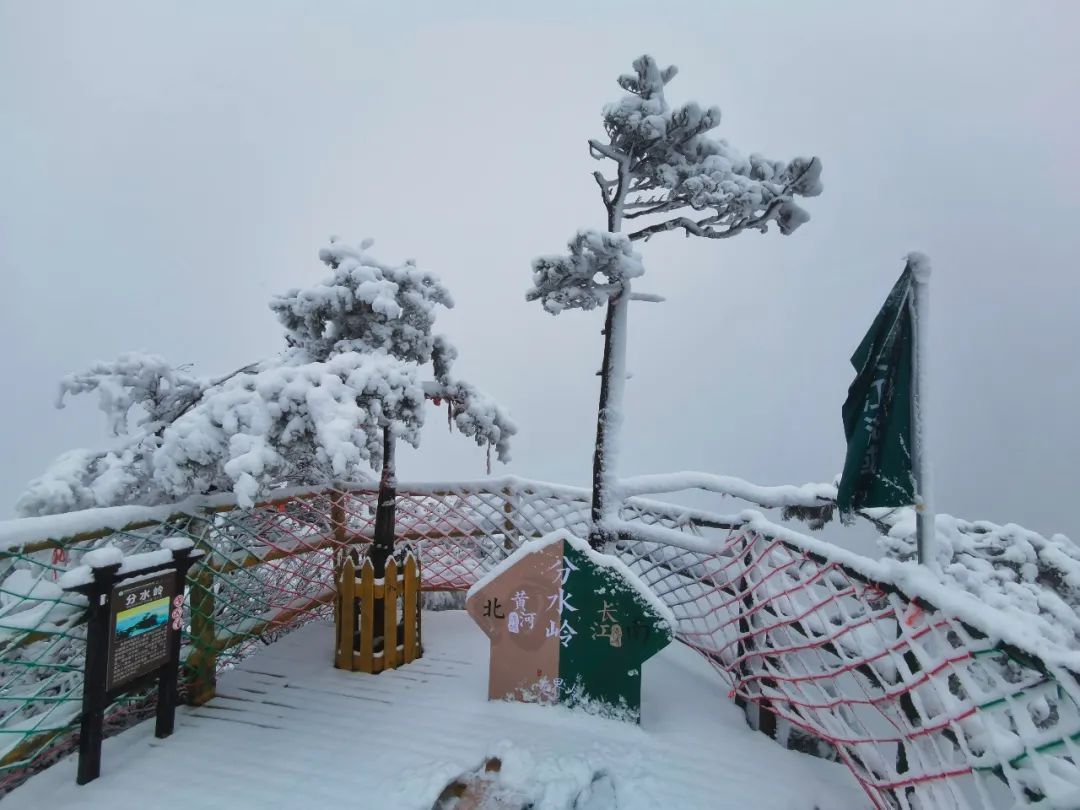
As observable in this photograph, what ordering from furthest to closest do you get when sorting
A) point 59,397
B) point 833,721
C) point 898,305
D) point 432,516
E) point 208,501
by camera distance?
point 432,516 < point 59,397 < point 208,501 < point 833,721 < point 898,305

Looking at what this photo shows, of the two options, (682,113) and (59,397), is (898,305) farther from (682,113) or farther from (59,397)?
(59,397)

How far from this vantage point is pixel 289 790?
Answer: 9.29ft

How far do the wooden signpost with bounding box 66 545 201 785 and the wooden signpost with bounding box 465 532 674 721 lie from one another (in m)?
1.76

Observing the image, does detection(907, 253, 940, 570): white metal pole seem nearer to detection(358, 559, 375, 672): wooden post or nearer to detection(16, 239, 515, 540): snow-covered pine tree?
detection(16, 239, 515, 540): snow-covered pine tree

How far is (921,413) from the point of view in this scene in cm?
255

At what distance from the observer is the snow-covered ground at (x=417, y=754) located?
277cm

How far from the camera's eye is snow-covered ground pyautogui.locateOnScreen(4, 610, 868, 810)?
2.77 metres

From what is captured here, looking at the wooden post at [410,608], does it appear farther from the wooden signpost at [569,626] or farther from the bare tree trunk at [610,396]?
the bare tree trunk at [610,396]

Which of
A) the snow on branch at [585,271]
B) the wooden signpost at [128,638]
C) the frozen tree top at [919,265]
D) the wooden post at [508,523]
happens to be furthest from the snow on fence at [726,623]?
the snow on branch at [585,271]

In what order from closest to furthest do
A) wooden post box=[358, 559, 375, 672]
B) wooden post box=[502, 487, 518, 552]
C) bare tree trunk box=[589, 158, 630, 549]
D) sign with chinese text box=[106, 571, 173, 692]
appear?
sign with chinese text box=[106, 571, 173, 692], wooden post box=[358, 559, 375, 672], bare tree trunk box=[589, 158, 630, 549], wooden post box=[502, 487, 518, 552]

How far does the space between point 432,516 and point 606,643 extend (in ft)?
9.51

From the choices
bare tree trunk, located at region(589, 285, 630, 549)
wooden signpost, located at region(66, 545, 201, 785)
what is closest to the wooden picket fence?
wooden signpost, located at region(66, 545, 201, 785)

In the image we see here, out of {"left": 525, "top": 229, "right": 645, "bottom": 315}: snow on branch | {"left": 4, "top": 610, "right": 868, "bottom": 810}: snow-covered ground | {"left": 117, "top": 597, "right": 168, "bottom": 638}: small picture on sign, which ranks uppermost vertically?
{"left": 525, "top": 229, "right": 645, "bottom": 315}: snow on branch

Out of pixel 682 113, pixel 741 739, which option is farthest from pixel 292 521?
pixel 682 113
